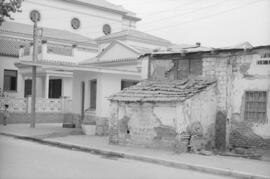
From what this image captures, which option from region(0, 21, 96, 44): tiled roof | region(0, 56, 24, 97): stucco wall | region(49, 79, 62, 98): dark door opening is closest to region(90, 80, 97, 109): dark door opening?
region(49, 79, 62, 98): dark door opening

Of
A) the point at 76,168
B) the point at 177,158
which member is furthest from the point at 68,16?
the point at 76,168

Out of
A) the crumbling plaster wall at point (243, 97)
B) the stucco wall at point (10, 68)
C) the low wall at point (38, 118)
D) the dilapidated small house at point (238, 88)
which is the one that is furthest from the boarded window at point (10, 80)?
the crumbling plaster wall at point (243, 97)

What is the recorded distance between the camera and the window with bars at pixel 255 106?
46.3ft

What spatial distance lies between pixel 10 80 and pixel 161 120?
21.1 m

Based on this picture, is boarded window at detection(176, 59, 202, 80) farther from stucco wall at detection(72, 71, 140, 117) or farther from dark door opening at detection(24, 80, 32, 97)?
dark door opening at detection(24, 80, 32, 97)

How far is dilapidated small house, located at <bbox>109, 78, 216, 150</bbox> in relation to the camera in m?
14.0

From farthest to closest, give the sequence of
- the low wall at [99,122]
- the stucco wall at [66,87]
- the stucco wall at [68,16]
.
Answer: the stucco wall at [68,16] → the stucco wall at [66,87] → the low wall at [99,122]

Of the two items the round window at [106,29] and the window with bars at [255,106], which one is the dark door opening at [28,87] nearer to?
the round window at [106,29]

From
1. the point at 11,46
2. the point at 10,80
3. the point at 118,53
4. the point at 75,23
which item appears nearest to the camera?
the point at 118,53

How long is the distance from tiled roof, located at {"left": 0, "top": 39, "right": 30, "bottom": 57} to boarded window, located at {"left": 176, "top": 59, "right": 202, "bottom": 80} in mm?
19688

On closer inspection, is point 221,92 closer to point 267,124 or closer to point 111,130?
point 267,124

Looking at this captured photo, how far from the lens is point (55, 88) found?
31.9 m

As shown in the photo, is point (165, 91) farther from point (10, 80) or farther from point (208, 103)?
point (10, 80)

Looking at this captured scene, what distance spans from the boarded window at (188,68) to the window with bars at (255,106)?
2.12 meters
